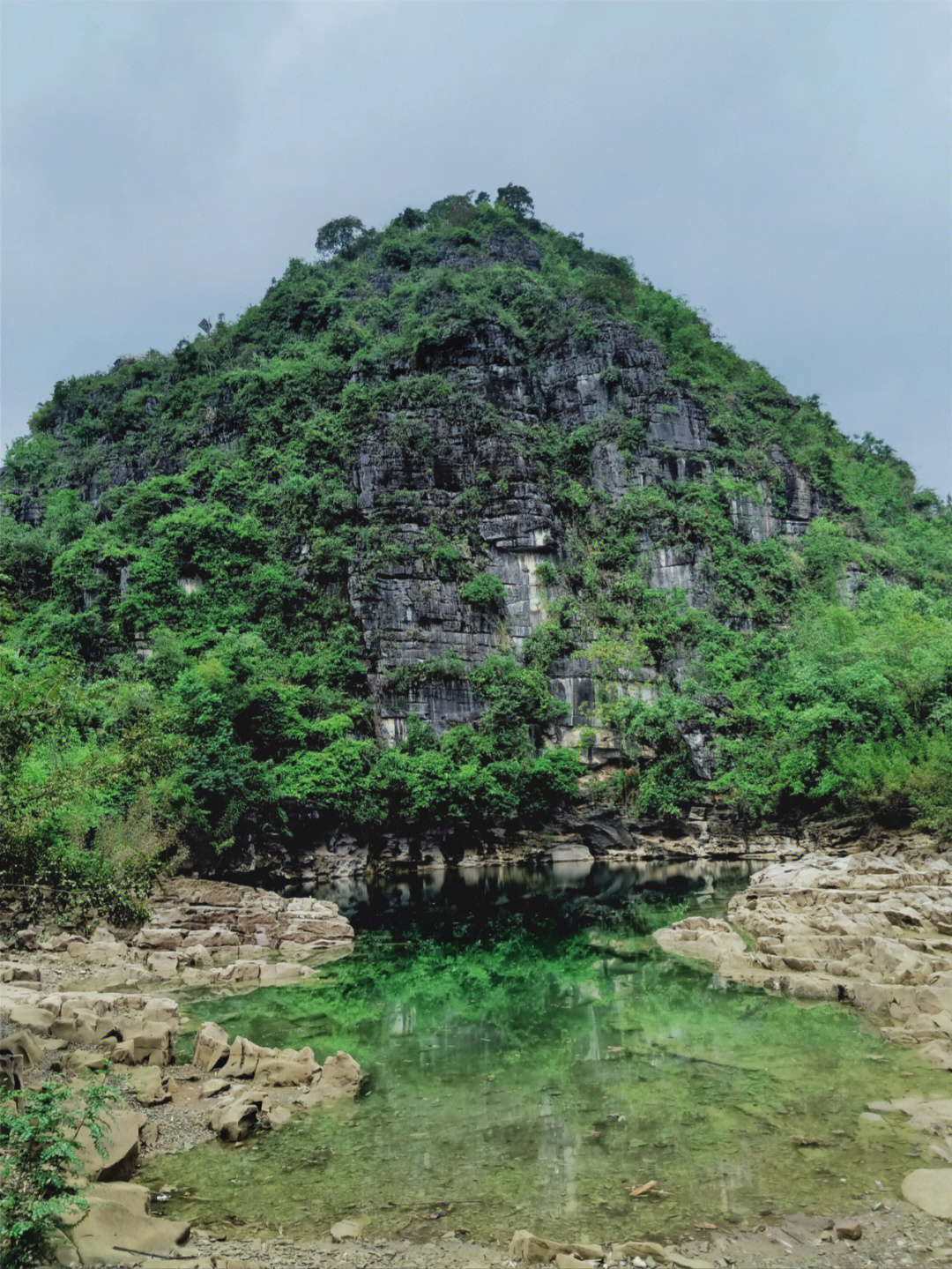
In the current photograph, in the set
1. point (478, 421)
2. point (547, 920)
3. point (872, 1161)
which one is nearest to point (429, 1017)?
point (872, 1161)

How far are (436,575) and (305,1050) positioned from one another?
40.3m

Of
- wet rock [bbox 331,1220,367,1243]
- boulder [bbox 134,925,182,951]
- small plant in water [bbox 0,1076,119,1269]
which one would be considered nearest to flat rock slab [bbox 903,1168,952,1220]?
wet rock [bbox 331,1220,367,1243]

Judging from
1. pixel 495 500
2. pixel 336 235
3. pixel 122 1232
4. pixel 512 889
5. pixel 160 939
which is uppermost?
pixel 336 235

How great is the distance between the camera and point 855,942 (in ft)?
52.9

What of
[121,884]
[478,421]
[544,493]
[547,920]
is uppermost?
[478,421]

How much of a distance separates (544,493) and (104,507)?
2999 centimetres

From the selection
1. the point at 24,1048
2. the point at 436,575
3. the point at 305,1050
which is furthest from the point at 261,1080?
the point at 436,575

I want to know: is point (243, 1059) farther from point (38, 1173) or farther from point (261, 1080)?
point (38, 1173)

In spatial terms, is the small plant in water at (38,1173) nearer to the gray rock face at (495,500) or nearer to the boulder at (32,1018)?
the boulder at (32,1018)

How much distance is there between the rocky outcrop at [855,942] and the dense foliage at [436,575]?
819cm

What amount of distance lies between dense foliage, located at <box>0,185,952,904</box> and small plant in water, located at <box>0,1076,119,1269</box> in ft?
55.9

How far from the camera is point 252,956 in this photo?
2056 cm

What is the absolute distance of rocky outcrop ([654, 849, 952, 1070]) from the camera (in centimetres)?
1267

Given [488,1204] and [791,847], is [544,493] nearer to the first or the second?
[791,847]
